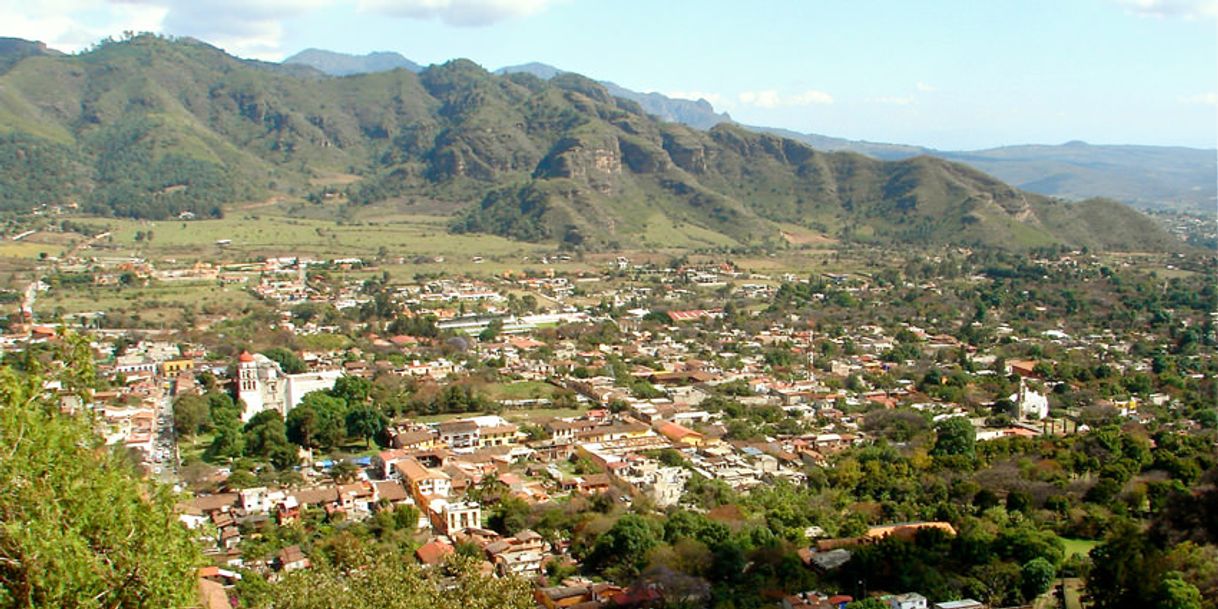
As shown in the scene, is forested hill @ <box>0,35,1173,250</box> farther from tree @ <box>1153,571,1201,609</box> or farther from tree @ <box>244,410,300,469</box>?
tree @ <box>1153,571,1201,609</box>

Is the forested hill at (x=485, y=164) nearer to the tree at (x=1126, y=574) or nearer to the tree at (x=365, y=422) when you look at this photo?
the tree at (x=365, y=422)

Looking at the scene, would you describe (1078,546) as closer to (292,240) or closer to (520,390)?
(520,390)

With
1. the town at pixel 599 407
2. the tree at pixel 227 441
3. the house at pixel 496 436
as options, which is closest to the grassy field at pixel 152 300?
the town at pixel 599 407

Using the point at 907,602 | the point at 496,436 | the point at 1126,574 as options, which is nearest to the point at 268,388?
the point at 496,436

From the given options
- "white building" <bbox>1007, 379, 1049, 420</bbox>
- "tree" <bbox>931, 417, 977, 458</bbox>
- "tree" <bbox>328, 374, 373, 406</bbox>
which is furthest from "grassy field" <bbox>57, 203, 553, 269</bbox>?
"tree" <bbox>931, 417, 977, 458</bbox>

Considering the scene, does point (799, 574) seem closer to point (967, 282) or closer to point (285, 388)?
point (285, 388)
